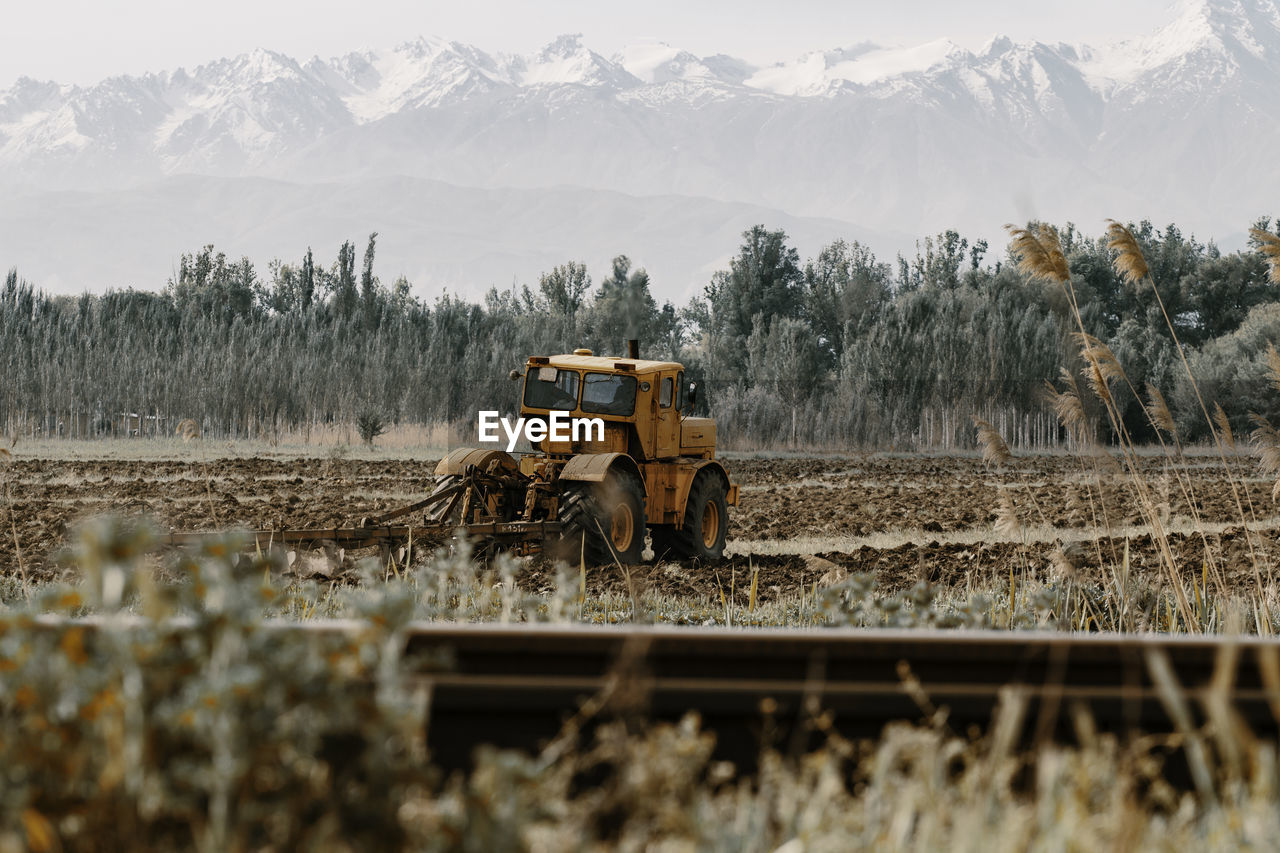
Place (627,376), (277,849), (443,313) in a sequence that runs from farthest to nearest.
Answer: (443,313), (627,376), (277,849)

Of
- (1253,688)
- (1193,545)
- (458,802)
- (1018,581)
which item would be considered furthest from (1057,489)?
(458,802)

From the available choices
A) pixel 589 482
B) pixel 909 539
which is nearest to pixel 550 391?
pixel 589 482

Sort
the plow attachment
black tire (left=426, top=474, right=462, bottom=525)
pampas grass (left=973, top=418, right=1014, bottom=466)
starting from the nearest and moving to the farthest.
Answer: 1. pampas grass (left=973, top=418, right=1014, bottom=466)
2. the plow attachment
3. black tire (left=426, top=474, right=462, bottom=525)

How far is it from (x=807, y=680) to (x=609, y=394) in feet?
26.9

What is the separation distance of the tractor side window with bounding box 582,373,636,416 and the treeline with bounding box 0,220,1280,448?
10.9 metres

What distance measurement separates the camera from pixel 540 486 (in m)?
10.3

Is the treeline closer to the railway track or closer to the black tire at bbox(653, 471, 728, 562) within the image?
the black tire at bbox(653, 471, 728, 562)

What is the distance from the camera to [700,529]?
11.6 meters

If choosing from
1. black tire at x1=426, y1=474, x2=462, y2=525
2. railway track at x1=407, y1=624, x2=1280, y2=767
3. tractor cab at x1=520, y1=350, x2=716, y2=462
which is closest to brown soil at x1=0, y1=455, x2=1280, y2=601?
Answer: black tire at x1=426, y1=474, x2=462, y2=525

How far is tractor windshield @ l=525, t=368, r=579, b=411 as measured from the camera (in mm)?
11086

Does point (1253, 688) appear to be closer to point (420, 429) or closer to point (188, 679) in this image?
point (188, 679)

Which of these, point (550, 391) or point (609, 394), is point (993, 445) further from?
point (550, 391)

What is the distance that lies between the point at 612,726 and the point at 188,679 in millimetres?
846

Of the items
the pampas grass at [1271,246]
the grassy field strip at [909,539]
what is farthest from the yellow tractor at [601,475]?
the pampas grass at [1271,246]
